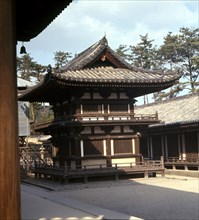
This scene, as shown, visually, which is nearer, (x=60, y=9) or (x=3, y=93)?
(x=3, y=93)

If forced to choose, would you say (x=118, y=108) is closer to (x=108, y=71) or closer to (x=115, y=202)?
(x=108, y=71)

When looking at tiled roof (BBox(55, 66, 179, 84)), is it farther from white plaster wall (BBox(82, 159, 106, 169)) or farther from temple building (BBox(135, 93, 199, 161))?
white plaster wall (BBox(82, 159, 106, 169))

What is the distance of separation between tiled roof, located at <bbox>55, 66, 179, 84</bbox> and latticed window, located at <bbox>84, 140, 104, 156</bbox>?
3990 mm

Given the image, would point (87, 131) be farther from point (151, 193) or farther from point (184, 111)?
point (184, 111)

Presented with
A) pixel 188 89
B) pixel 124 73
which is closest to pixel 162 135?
pixel 124 73

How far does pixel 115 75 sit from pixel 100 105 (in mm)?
2187

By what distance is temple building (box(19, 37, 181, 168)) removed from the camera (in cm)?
2364

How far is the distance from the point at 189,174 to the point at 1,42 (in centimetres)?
2491

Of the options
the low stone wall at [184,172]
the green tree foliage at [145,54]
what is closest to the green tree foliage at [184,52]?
the green tree foliage at [145,54]

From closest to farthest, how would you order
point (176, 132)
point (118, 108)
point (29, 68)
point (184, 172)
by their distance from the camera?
1. point (118, 108)
2. point (184, 172)
3. point (176, 132)
4. point (29, 68)

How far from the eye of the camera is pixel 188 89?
5734 cm

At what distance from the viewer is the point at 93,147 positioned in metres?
24.2

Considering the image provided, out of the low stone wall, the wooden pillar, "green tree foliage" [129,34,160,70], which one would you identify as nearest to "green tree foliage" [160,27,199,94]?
"green tree foliage" [129,34,160,70]

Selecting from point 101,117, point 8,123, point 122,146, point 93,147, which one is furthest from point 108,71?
point 8,123
